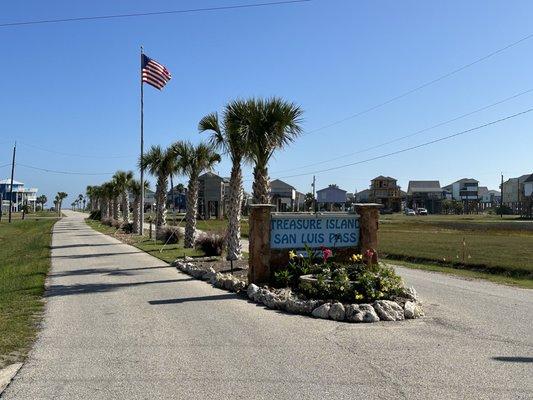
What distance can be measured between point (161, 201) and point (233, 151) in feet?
58.1

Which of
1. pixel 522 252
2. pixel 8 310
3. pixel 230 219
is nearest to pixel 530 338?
pixel 8 310

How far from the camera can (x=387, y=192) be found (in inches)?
6156

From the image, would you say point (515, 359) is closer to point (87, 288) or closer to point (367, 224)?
point (367, 224)

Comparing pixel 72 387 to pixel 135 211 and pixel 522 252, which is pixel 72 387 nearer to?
pixel 522 252

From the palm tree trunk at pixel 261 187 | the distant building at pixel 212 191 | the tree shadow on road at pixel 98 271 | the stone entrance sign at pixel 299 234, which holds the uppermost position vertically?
the distant building at pixel 212 191

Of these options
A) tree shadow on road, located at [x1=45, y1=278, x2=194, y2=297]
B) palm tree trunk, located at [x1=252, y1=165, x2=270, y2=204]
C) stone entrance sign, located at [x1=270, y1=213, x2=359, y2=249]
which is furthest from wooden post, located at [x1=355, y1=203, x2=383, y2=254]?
tree shadow on road, located at [x1=45, y1=278, x2=194, y2=297]

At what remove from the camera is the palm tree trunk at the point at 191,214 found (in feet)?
91.5

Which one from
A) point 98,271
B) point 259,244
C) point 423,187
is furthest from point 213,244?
point 423,187

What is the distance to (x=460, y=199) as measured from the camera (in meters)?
175

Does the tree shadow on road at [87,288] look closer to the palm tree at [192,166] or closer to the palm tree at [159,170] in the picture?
the palm tree at [192,166]

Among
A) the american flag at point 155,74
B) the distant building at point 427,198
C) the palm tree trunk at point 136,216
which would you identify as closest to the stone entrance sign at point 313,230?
the american flag at point 155,74

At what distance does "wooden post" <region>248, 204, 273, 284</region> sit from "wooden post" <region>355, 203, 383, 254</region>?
2.43 metres

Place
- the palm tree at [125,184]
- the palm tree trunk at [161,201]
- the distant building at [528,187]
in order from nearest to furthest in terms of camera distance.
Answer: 1. the palm tree trunk at [161,201]
2. the palm tree at [125,184]
3. the distant building at [528,187]

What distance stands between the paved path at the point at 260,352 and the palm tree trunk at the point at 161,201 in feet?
77.8
